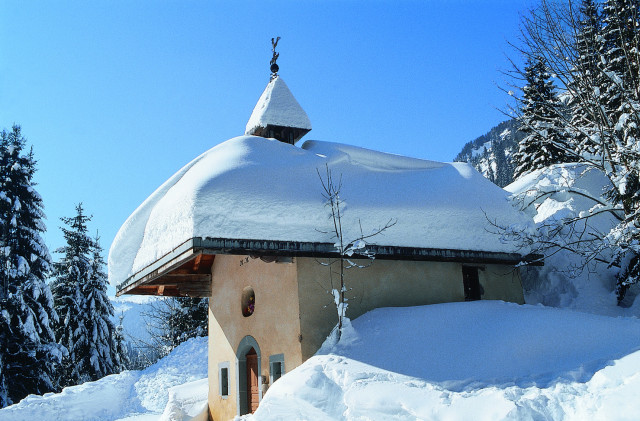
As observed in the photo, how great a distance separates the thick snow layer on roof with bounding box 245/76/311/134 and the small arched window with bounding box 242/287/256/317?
452 centimetres

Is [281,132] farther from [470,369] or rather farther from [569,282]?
[569,282]

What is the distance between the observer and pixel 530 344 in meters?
7.75

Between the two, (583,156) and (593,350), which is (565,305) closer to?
(583,156)

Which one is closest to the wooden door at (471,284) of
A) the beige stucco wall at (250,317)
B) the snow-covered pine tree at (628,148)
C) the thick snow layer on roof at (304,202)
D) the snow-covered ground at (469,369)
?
the thick snow layer on roof at (304,202)

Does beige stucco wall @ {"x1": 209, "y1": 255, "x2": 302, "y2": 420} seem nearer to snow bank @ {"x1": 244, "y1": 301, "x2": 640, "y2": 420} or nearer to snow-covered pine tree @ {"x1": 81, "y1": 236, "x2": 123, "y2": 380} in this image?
snow bank @ {"x1": 244, "y1": 301, "x2": 640, "y2": 420}

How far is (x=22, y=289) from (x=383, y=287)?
1704cm

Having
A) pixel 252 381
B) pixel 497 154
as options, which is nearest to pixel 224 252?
pixel 252 381

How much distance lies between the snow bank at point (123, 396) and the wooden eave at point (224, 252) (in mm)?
3528

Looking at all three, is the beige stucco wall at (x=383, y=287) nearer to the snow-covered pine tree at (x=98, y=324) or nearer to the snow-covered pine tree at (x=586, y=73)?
the snow-covered pine tree at (x=586, y=73)

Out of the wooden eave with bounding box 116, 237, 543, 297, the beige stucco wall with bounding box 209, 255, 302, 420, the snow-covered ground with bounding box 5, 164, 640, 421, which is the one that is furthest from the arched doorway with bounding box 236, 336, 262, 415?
the snow-covered ground with bounding box 5, 164, 640, 421

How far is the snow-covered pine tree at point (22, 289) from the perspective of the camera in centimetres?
1998

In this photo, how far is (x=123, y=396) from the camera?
69.6 ft

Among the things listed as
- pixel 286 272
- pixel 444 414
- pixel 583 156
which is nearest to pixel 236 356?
pixel 286 272

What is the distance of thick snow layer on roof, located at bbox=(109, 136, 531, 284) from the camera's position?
9070 millimetres
